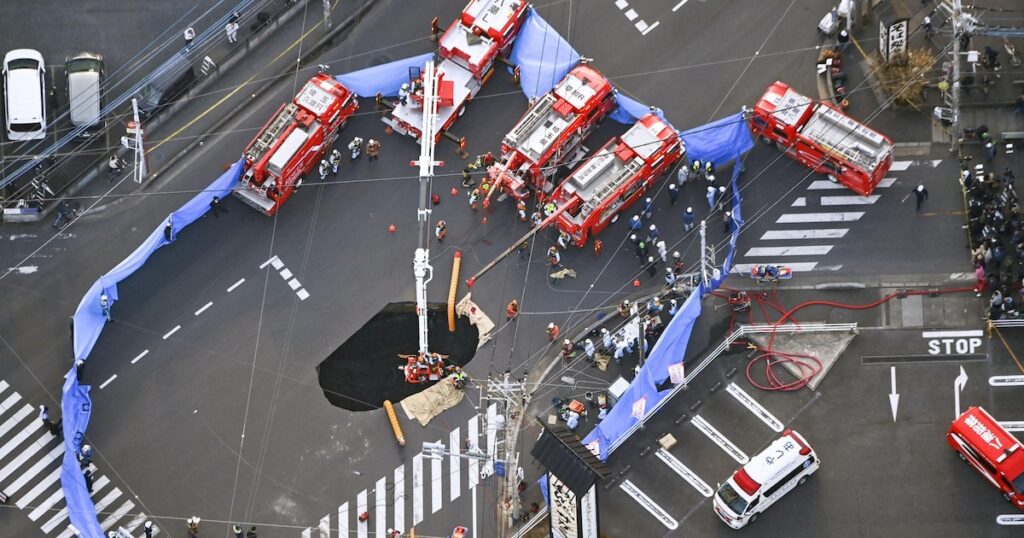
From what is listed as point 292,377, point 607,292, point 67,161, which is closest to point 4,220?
point 67,161

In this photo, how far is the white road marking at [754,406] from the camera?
9144 centimetres

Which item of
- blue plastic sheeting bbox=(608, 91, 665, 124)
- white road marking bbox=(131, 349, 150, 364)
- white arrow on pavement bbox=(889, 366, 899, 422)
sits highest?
white road marking bbox=(131, 349, 150, 364)

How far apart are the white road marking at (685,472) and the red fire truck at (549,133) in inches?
602

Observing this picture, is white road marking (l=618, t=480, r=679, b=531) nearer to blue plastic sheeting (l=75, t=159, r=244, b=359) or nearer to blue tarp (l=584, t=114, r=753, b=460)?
blue tarp (l=584, t=114, r=753, b=460)

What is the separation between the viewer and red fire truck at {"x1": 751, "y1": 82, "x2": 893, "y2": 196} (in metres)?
94.1

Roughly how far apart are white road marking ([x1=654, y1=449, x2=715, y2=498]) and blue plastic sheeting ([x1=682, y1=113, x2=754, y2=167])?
52.2 feet

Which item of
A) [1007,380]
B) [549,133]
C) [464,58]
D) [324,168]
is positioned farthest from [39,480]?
[1007,380]

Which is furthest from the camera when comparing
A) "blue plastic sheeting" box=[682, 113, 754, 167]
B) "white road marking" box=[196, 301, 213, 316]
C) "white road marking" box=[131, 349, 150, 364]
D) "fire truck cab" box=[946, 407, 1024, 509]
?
"white road marking" box=[196, 301, 213, 316]

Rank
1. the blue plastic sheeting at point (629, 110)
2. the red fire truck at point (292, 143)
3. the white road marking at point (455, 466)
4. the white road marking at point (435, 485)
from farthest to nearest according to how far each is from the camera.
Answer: the blue plastic sheeting at point (629, 110)
the red fire truck at point (292, 143)
the white road marking at point (455, 466)
the white road marking at point (435, 485)

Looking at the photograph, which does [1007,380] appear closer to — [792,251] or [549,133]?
[792,251]

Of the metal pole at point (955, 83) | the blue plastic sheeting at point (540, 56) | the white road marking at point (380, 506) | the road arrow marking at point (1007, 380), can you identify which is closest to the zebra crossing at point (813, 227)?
the metal pole at point (955, 83)

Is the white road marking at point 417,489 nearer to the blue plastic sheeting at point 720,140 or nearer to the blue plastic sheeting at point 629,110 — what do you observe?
the blue plastic sheeting at point 629,110

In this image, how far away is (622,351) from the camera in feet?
305

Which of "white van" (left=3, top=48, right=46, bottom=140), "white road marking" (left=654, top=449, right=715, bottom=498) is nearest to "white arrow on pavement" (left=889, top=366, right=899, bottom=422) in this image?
"white road marking" (left=654, top=449, right=715, bottom=498)
